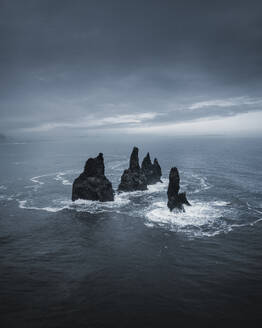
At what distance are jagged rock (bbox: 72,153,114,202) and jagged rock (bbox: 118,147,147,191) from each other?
10933mm

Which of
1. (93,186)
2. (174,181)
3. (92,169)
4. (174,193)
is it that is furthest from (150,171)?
(174,181)

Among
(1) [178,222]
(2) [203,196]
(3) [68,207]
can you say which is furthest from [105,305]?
(2) [203,196]

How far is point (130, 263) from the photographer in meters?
36.1

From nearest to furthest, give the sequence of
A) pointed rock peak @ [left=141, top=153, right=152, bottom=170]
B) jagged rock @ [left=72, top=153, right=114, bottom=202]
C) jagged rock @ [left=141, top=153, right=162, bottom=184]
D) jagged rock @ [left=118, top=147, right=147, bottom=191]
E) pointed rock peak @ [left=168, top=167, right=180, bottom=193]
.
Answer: pointed rock peak @ [left=168, top=167, right=180, bottom=193] → jagged rock @ [left=72, top=153, right=114, bottom=202] → jagged rock @ [left=118, top=147, right=147, bottom=191] → jagged rock @ [left=141, top=153, right=162, bottom=184] → pointed rock peak @ [left=141, top=153, right=152, bottom=170]

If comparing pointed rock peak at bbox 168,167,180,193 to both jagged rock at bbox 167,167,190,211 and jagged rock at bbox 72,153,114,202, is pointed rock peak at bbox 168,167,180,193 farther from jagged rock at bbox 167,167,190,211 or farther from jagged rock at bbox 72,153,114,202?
jagged rock at bbox 72,153,114,202

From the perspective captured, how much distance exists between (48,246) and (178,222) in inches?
1192

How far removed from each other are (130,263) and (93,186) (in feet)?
125

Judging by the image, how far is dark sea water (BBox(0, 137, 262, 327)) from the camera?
25.1 metres

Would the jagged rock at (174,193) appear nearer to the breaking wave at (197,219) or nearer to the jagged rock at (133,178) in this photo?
the breaking wave at (197,219)

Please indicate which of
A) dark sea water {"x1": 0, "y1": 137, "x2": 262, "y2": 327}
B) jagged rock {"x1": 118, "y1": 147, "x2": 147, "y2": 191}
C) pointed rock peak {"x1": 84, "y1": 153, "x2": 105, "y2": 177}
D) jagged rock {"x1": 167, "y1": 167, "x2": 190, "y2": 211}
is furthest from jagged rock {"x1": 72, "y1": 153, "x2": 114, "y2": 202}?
jagged rock {"x1": 167, "y1": 167, "x2": 190, "y2": 211}

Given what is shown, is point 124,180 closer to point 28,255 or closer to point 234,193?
point 234,193

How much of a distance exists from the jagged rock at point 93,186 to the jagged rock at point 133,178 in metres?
10.9

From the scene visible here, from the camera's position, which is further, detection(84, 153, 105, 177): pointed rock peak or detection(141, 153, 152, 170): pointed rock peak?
detection(141, 153, 152, 170): pointed rock peak

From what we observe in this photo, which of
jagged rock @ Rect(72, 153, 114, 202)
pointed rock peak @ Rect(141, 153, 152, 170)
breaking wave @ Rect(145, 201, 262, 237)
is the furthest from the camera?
pointed rock peak @ Rect(141, 153, 152, 170)
